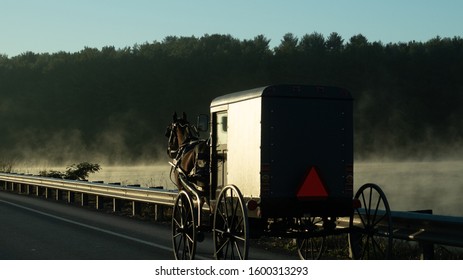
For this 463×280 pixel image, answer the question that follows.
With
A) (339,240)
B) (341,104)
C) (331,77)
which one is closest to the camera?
(341,104)

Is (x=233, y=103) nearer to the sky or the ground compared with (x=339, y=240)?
nearer to the sky

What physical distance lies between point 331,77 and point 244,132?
9080cm

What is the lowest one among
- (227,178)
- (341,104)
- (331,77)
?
(227,178)

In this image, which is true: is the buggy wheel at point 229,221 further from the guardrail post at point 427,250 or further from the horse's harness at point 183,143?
the guardrail post at point 427,250

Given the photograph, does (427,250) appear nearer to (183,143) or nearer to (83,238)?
(183,143)

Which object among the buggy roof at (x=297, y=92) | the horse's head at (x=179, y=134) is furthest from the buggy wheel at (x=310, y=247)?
the horse's head at (x=179, y=134)

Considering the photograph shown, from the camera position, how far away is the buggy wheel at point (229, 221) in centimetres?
991

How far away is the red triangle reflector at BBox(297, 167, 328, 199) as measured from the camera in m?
10.3

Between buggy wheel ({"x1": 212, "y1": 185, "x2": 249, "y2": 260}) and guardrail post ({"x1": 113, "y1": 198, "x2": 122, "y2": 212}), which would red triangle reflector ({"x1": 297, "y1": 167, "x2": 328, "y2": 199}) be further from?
guardrail post ({"x1": 113, "y1": 198, "x2": 122, "y2": 212})

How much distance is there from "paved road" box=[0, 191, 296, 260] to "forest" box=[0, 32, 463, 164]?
63797 millimetres

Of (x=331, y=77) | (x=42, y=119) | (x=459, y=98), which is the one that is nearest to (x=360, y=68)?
(x=331, y=77)

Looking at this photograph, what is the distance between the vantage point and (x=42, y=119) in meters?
125
